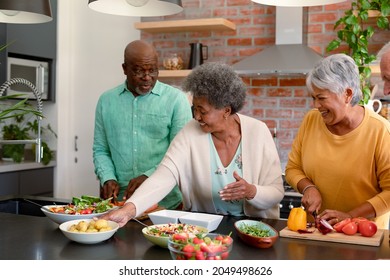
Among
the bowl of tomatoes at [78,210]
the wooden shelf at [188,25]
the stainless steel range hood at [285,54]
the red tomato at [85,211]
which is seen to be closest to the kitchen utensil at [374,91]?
the stainless steel range hood at [285,54]

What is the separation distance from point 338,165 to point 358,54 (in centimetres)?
189

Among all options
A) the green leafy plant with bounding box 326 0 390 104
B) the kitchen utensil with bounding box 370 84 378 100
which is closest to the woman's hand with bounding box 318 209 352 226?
the green leafy plant with bounding box 326 0 390 104

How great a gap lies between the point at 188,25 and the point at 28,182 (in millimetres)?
1853

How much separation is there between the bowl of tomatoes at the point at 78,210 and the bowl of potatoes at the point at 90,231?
0.12 meters

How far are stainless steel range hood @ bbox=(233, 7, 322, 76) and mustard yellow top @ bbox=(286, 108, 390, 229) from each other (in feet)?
5.84

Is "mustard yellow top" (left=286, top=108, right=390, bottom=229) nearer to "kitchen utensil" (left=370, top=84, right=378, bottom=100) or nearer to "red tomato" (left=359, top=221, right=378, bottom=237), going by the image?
"red tomato" (left=359, top=221, right=378, bottom=237)

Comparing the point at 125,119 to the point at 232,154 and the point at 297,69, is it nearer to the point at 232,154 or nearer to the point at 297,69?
the point at 232,154

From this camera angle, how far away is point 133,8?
2.29m

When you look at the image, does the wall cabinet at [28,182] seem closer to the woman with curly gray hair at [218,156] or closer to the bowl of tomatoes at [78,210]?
the bowl of tomatoes at [78,210]

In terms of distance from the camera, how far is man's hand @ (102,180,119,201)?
2557 mm

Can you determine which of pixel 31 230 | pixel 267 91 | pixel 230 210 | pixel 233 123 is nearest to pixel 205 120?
pixel 233 123

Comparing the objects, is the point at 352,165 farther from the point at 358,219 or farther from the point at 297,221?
the point at 297,221

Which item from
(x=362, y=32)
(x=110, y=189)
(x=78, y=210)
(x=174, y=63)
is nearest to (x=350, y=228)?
(x=78, y=210)

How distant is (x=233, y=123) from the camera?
238 cm
